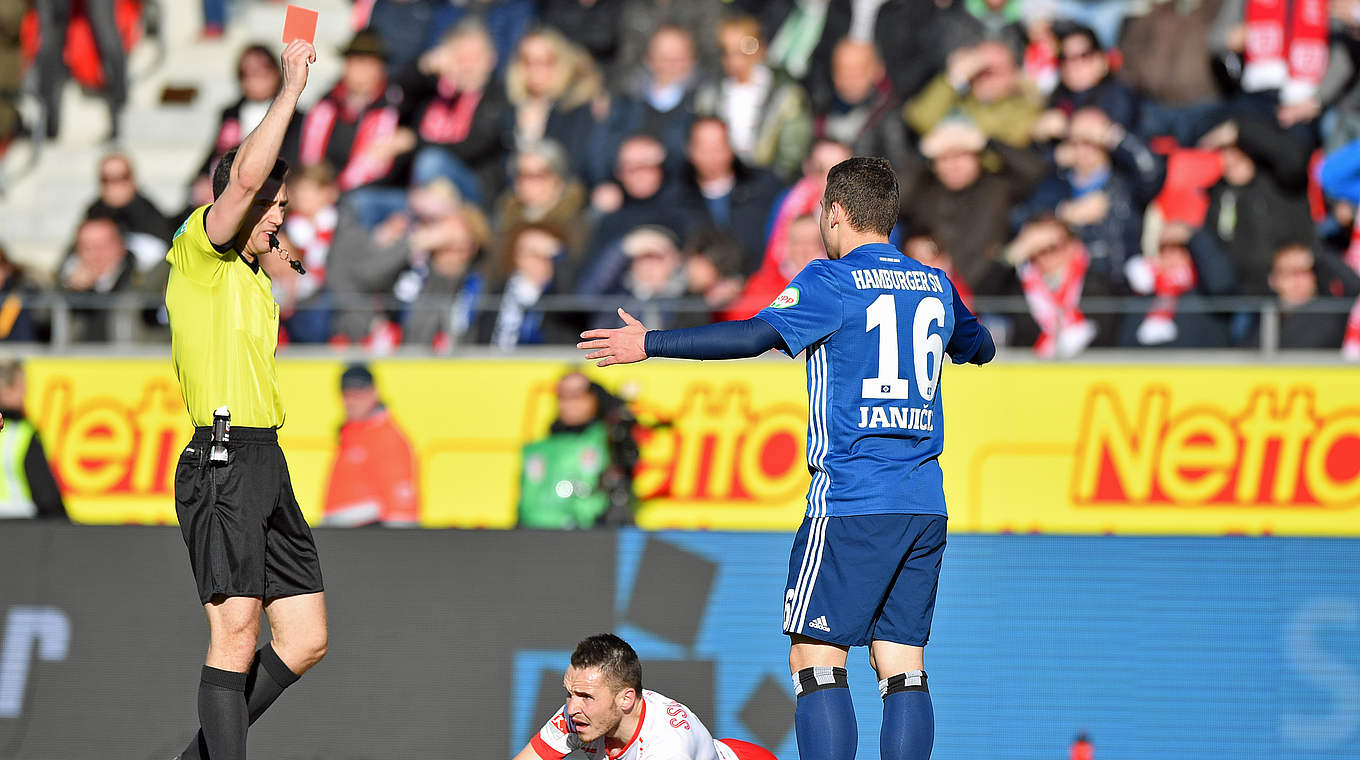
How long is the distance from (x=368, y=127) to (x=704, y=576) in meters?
6.23

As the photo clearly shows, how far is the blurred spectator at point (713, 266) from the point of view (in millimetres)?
10672

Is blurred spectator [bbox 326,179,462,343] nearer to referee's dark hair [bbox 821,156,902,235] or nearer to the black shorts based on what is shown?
the black shorts

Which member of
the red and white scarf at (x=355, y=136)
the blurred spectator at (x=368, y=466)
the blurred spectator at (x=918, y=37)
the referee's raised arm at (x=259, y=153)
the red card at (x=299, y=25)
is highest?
the blurred spectator at (x=918, y=37)

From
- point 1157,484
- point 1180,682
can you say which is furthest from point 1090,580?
point 1157,484

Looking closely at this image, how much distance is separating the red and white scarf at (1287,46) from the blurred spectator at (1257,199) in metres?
0.83

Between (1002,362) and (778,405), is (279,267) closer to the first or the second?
(778,405)

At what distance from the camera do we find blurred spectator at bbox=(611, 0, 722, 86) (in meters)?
12.9

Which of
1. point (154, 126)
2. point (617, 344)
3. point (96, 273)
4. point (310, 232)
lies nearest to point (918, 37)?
point (310, 232)

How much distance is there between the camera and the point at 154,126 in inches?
585

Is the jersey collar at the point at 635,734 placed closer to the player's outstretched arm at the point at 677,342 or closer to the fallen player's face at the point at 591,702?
the fallen player's face at the point at 591,702

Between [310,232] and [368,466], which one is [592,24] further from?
[368,466]

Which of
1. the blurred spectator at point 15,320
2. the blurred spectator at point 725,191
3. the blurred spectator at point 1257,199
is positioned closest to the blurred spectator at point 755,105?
the blurred spectator at point 725,191

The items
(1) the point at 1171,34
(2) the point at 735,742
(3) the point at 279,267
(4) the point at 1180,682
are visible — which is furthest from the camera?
(1) the point at 1171,34

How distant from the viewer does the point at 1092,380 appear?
10227 mm
